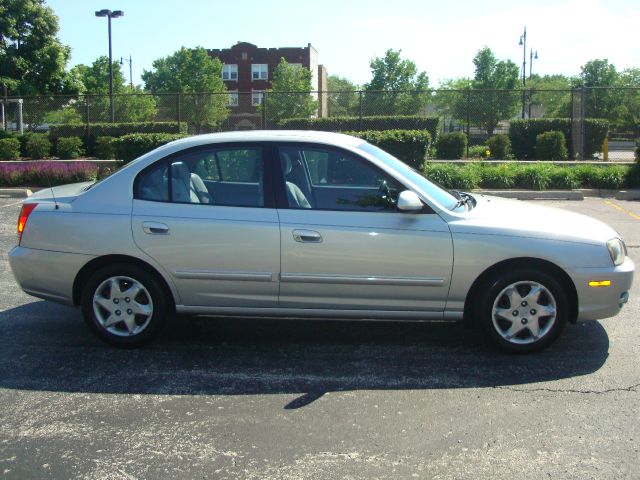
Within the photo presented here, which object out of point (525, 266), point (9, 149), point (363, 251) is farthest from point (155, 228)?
point (9, 149)

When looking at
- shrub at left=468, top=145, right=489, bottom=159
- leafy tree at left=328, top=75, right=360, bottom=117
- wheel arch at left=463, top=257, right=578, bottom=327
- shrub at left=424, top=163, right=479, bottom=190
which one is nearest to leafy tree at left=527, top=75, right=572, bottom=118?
shrub at left=468, top=145, right=489, bottom=159

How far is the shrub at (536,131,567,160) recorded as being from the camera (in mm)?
21062

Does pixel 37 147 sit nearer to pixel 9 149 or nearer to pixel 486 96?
pixel 9 149

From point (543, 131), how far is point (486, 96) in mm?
13554

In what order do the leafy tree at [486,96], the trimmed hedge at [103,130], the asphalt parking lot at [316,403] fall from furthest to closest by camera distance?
the leafy tree at [486,96] < the trimmed hedge at [103,130] < the asphalt parking lot at [316,403]

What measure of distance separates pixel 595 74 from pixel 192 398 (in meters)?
61.6

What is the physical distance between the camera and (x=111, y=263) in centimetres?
522

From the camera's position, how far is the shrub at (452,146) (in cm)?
2269

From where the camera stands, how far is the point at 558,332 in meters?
5.02

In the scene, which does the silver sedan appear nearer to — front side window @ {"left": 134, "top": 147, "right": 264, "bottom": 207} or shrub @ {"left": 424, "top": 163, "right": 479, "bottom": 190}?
front side window @ {"left": 134, "top": 147, "right": 264, "bottom": 207}

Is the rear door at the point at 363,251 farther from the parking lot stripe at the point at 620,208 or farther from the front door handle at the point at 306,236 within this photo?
the parking lot stripe at the point at 620,208

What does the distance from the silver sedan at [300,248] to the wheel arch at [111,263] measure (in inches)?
0.4

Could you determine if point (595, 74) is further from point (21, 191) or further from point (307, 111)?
point (21, 191)

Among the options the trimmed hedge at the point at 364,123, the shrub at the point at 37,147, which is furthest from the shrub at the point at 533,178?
the shrub at the point at 37,147
